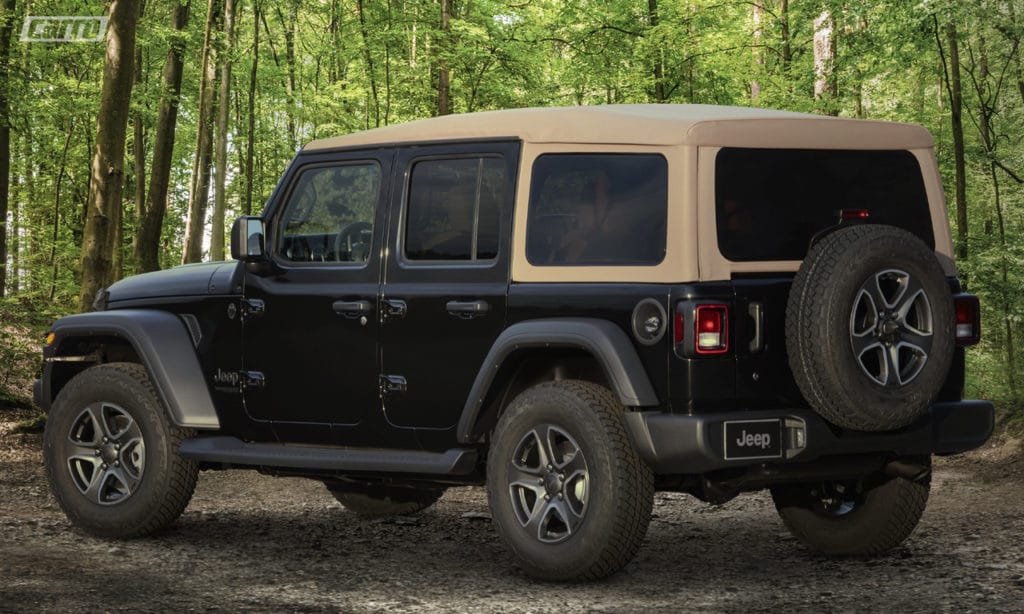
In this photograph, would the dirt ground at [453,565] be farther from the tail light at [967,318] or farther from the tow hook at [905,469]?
the tail light at [967,318]

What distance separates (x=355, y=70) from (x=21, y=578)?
1899 cm

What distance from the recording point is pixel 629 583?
18.4 feet

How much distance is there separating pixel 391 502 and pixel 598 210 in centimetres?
311

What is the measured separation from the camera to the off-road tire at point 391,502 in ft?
25.6

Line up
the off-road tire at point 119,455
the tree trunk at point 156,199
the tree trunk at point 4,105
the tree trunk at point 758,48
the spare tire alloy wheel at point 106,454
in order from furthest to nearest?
the tree trunk at point 758,48, the tree trunk at point 156,199, the tree trunk at point 4,105, the spare tire alloy wheel at point 106,454, the off-road tire at point 119,455

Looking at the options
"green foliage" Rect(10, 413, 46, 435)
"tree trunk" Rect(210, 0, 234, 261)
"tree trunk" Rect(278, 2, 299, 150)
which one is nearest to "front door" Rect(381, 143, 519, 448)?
"green foliage" Rect(10, 413, 46, 435)

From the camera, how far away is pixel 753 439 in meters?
5.16

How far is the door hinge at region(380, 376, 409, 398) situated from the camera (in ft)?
20.2

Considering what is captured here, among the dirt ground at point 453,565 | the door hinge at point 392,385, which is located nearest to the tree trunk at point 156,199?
the dirt ground at point 453,565

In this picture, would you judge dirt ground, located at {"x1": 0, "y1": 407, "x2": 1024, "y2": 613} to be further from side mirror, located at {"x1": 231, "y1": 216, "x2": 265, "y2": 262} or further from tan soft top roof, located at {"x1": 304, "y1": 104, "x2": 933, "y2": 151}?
tan soft top roof, located at {"x1": 304, "y1": 104, "x2": 933, "y2": 151}

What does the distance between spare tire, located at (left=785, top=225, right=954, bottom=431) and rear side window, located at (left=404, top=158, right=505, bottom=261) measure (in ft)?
4.92

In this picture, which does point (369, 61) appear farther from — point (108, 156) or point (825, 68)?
point (108, 156)

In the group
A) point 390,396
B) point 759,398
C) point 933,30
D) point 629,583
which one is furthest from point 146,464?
point 933,30

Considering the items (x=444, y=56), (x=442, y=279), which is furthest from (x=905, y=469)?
(x=444, y=56)
